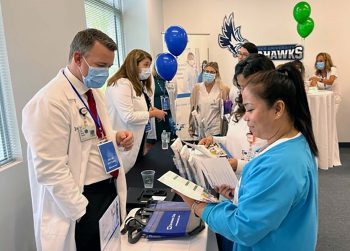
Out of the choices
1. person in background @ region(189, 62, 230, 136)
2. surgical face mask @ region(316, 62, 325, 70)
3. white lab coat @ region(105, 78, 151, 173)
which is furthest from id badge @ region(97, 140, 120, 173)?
surgical face mask @ region(316, 62, 325, 70)

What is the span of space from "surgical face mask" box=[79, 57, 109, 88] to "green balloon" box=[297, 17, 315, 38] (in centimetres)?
440

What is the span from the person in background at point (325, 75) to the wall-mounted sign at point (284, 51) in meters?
0.37

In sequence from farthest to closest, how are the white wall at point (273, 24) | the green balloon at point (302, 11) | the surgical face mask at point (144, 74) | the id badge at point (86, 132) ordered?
the white wall at point (273, 24)
the green balloon at point (302, 11)
the surgical face mask at point (144, 74)
the id badge at point (86, 132)

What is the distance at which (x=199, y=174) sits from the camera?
1495 millimetres

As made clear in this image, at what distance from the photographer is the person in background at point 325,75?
487cm

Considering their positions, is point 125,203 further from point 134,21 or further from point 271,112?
point 134,21

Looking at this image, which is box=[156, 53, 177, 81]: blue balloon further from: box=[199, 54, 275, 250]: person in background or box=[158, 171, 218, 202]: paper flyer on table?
box=[158, 171, 218, 202]: paper flyer on table

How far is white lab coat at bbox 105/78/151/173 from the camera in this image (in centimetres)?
236

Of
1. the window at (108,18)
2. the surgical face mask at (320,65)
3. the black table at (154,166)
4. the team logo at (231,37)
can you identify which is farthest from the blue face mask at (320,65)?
the black table at (154,166)

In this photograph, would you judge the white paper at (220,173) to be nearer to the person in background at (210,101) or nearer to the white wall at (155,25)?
the person in background at (210,101)

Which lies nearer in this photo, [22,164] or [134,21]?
[22,164]

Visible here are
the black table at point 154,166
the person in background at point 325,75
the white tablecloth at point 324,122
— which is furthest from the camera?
the person in background at point 325,75

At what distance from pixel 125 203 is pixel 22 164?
2.31ft

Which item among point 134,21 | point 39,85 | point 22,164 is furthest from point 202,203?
point 134,21
